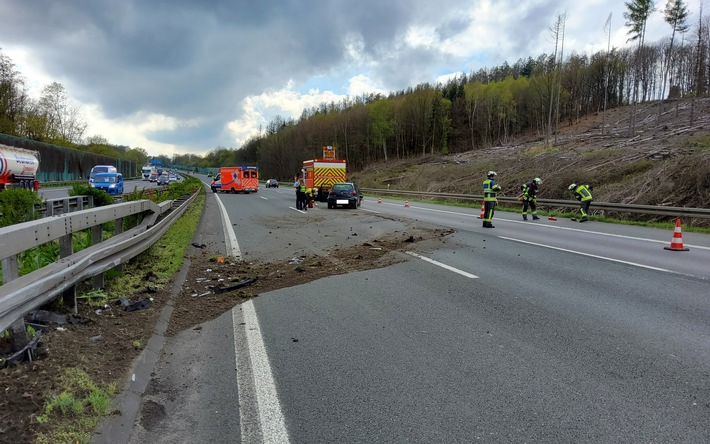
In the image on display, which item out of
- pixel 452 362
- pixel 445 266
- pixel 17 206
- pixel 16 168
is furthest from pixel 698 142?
pixel 16 168

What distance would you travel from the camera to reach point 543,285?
6.47 meters

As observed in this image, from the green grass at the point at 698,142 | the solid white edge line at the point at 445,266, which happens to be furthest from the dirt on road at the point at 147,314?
the green grass at the point at 698,142

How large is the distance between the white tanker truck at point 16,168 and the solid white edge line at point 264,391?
1915 centimetres

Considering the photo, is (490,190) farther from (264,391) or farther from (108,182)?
(108,182)

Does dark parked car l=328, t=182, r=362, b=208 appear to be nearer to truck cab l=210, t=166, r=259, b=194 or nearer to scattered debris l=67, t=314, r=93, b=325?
scattered debris l=67, t=314, r=93, b=325

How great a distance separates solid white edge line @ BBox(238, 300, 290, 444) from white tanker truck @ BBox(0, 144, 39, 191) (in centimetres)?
1915

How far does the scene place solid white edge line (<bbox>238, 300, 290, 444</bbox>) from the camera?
280cm

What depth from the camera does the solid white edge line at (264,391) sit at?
280cm

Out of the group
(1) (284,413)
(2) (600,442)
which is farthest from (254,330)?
(2) (600,442)

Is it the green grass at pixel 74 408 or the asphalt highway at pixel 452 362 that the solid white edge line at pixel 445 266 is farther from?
the green grass at pixel 74 408

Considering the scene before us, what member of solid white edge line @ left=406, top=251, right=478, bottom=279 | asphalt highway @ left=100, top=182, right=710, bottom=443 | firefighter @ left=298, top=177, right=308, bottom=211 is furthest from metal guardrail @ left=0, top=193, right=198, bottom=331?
firefighter @ left=298, top=177, right=308, bottom=211

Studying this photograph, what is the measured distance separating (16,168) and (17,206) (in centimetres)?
1177

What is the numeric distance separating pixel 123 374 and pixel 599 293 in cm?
597

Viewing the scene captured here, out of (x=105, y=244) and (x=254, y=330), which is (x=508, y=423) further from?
(x=105, y=244)
